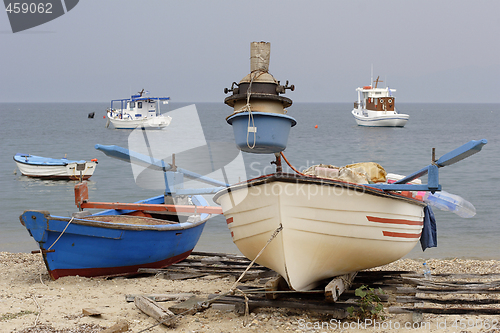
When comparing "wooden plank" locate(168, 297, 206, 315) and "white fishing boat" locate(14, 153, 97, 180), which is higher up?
"wooden plank" locate(168, 297, 206, 315)

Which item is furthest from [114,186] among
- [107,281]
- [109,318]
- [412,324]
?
[412,324]

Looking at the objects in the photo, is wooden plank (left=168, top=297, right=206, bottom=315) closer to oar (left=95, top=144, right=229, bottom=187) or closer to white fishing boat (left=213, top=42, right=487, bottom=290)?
white fishing boat (left=213, top=42, right=487, bottom=290)

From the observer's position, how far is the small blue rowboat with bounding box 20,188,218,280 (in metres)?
7.18

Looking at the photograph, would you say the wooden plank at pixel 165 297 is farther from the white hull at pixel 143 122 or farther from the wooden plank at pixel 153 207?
the white hull at pixel 143 122

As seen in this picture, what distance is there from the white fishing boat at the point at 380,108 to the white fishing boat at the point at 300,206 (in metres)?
52.9

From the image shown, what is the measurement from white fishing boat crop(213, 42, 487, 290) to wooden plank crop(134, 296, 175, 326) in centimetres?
133

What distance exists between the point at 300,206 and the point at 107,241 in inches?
140

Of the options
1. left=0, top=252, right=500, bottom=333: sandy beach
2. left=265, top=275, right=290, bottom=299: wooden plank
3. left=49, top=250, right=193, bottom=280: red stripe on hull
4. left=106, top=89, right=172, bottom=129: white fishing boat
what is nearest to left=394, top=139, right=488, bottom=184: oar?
left=0, top=252, right=500, bottom=333: sandy beach

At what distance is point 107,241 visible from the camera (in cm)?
759

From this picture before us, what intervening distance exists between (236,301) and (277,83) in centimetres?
287

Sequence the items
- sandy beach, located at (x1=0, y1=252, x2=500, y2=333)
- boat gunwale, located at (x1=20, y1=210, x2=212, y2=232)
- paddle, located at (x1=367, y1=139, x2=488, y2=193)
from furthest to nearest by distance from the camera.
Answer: boat gunwale, located at (x1=20, y1=210, x2=212, y2=232) < sandy beach, located at (x1=0, y1=252, x2=500, y2=333) < paddle, located at (x1=367, y1=139, x2=488, y2=193)

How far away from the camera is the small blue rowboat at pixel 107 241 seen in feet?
23.5

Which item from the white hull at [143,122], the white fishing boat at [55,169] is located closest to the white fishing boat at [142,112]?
the white hull at [143,122]

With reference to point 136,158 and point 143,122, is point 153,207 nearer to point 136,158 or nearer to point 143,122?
point 136,158
